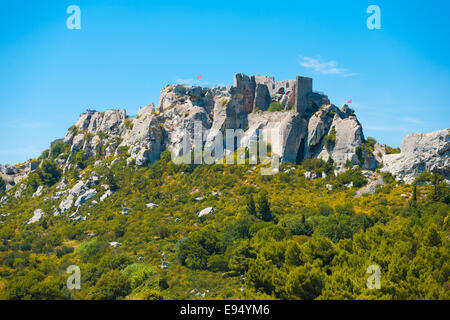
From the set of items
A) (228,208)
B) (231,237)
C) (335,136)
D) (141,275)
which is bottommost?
(141,275)

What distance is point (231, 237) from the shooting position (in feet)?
173

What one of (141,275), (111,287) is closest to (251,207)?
(141,275)

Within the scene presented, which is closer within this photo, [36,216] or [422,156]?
[422,156]

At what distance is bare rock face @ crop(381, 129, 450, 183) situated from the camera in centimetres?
6072

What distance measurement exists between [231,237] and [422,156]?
113 feet

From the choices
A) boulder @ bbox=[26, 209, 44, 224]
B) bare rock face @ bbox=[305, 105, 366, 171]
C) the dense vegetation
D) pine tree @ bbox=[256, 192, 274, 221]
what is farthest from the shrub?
bare rock face @ bbox=[305, 105, 366, 171]

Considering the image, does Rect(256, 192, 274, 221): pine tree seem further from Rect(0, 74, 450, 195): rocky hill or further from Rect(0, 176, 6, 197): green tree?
Rect(0, 176, 6, 197): green tree

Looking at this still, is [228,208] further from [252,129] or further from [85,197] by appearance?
[85,197]

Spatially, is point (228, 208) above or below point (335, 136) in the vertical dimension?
below

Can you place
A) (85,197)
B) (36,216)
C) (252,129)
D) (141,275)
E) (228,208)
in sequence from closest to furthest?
(141,275), (228,208), (36,216), (85,197), (252,129)

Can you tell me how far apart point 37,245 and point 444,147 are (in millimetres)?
66230


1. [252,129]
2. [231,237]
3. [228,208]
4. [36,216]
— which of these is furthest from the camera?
[252,129]
